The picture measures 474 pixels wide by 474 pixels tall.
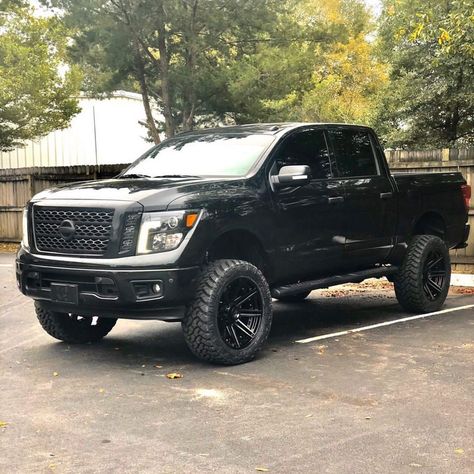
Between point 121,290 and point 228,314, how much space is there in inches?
37.7

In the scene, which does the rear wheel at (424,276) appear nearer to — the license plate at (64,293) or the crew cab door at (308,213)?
the crew cab door at (308,213)

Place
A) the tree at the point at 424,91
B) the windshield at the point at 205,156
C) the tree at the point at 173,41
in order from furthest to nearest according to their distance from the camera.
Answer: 1. the tree at the point at 424,91
2. the tree at the point at 173,41
3. the windshield at the point at 205,156

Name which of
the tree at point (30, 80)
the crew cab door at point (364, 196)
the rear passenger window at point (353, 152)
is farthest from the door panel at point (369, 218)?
the tree at point (30, 80)

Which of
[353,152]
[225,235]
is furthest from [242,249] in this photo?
[353,152]

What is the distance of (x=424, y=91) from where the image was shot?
2070 centimetres

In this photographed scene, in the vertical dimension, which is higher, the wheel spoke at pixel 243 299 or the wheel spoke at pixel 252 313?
the wheel spoke at pixel 243 299

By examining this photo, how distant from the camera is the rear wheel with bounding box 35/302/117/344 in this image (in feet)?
23.3

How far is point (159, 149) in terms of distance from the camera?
7891 mm

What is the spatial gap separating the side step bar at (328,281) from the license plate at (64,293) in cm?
183

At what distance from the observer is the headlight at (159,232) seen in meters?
6.00

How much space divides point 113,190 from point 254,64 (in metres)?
14.1

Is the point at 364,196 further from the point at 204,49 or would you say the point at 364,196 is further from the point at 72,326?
the point at 204,49

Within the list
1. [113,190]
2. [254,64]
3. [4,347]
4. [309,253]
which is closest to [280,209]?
[309,253]

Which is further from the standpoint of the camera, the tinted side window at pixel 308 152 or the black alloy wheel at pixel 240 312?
the tinted side window at pixel 308 152
